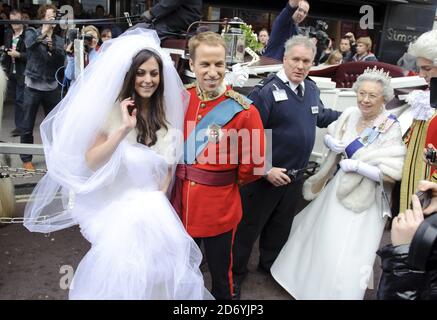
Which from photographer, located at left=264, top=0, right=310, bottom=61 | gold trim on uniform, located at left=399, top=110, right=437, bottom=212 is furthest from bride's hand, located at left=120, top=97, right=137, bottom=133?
photographer, located at left=264, top=0, right=310, bottom=61

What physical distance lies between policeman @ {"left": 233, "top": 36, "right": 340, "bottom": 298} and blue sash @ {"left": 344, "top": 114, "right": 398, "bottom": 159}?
28 centimetres

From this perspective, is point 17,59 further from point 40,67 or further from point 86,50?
point 86,50

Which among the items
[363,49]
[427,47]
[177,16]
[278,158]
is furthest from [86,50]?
[363,49]

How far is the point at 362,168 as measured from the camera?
2.50 m

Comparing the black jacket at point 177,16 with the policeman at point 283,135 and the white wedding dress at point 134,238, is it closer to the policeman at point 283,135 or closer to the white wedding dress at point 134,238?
the policeman at point 283,135

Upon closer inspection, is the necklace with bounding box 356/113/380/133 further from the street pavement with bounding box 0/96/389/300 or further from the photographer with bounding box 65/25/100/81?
the photographer with bounding box 65/25/100/81

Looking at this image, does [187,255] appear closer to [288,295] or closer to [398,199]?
[288,295]

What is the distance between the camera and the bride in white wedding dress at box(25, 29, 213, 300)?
1.99 meters

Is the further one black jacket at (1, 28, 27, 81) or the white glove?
black jacket at (1, 28, 27, 81)

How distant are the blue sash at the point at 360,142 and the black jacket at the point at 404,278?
4.12 ft

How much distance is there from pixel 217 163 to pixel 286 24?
2.45 metres

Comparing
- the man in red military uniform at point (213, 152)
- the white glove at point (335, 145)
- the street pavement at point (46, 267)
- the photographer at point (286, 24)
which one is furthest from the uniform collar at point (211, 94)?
the photographer at point (286, 24)

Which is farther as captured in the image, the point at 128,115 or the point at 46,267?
the point at 46,267
